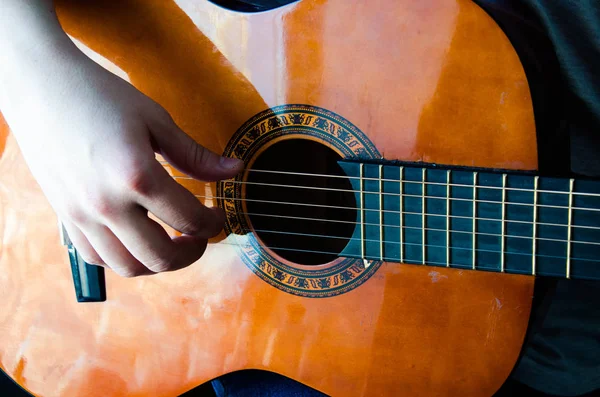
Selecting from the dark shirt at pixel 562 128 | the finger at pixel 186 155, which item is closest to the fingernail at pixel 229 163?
the finger at pixel 186 155

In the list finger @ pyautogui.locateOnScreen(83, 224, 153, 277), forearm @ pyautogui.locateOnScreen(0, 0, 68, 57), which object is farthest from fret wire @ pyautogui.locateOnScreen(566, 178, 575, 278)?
forearm @ pyautogui.locateOnScreen(0, 0, 68, 57)

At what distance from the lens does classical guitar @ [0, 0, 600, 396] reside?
1.99 feet

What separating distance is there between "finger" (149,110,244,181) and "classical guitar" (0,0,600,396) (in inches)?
3.4

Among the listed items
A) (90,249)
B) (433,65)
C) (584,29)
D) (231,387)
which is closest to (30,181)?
(90,249)

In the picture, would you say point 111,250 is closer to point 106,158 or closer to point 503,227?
point 106,158

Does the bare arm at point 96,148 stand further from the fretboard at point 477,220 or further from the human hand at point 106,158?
the fretboard at point 477,220

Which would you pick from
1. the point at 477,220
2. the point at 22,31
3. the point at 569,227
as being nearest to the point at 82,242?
the point at 22,31

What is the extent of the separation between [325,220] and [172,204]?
0.22 metres

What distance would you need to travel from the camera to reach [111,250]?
1.97ft

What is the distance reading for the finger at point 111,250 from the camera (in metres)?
0.59

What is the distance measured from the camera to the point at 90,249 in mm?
636

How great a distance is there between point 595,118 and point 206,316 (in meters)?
0.69

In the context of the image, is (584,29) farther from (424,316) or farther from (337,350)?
(337,350)

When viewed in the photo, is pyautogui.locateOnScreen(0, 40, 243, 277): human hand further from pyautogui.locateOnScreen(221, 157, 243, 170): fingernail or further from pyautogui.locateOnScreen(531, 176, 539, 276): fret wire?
pyautogui.locateOnScreen(531, 176, 539, 276): fret wire
